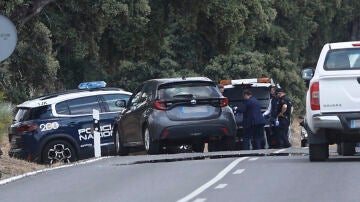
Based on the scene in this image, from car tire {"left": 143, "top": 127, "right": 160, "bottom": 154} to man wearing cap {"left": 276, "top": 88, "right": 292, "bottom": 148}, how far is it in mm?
4471

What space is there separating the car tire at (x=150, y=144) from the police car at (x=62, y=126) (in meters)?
1.94

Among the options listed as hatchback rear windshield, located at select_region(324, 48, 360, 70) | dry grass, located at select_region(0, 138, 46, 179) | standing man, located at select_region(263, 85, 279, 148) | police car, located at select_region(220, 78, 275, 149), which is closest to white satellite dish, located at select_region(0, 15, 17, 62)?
dry grass, located at select_region(0, 138, 46, 179)

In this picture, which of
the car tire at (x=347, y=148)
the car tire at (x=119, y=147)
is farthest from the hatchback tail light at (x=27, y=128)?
the car tire at (x=347, y=148)

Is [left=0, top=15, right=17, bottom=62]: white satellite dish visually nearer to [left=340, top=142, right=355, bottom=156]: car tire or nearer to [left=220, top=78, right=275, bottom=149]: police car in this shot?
[left=340, top=142, right=355, bottom=156]: car tire

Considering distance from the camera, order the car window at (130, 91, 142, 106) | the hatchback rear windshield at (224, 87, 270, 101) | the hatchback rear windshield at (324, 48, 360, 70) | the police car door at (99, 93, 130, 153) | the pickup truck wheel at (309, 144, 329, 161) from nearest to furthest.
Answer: the hatchback rear windshield at (324, 48, 360, 70)
the pickup truck wheel at (309, 144, 329, 161)
the car window at (130, 91, 142, 106)
the police car door at (99, 93, 130, 153)
the hatchback rear windshield at (224, 87, 270, 101)

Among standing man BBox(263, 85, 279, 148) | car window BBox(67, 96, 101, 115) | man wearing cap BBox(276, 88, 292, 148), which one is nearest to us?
car window BBox(67, 96, 101, 115)

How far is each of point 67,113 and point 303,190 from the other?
39.0 ft

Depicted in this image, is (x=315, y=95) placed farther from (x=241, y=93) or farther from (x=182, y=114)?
(x=241, y=93)

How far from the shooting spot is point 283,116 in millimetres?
26734

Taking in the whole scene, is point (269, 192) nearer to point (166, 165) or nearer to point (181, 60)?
point (166, 165)

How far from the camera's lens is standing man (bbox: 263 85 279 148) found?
87.7ft

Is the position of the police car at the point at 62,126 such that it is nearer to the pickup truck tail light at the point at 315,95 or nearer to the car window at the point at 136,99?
the car window at the point at 136,99

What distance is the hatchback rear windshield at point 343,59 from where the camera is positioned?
1756 cm

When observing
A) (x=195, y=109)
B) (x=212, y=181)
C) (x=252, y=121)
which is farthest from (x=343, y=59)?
(x=252, y=121)
